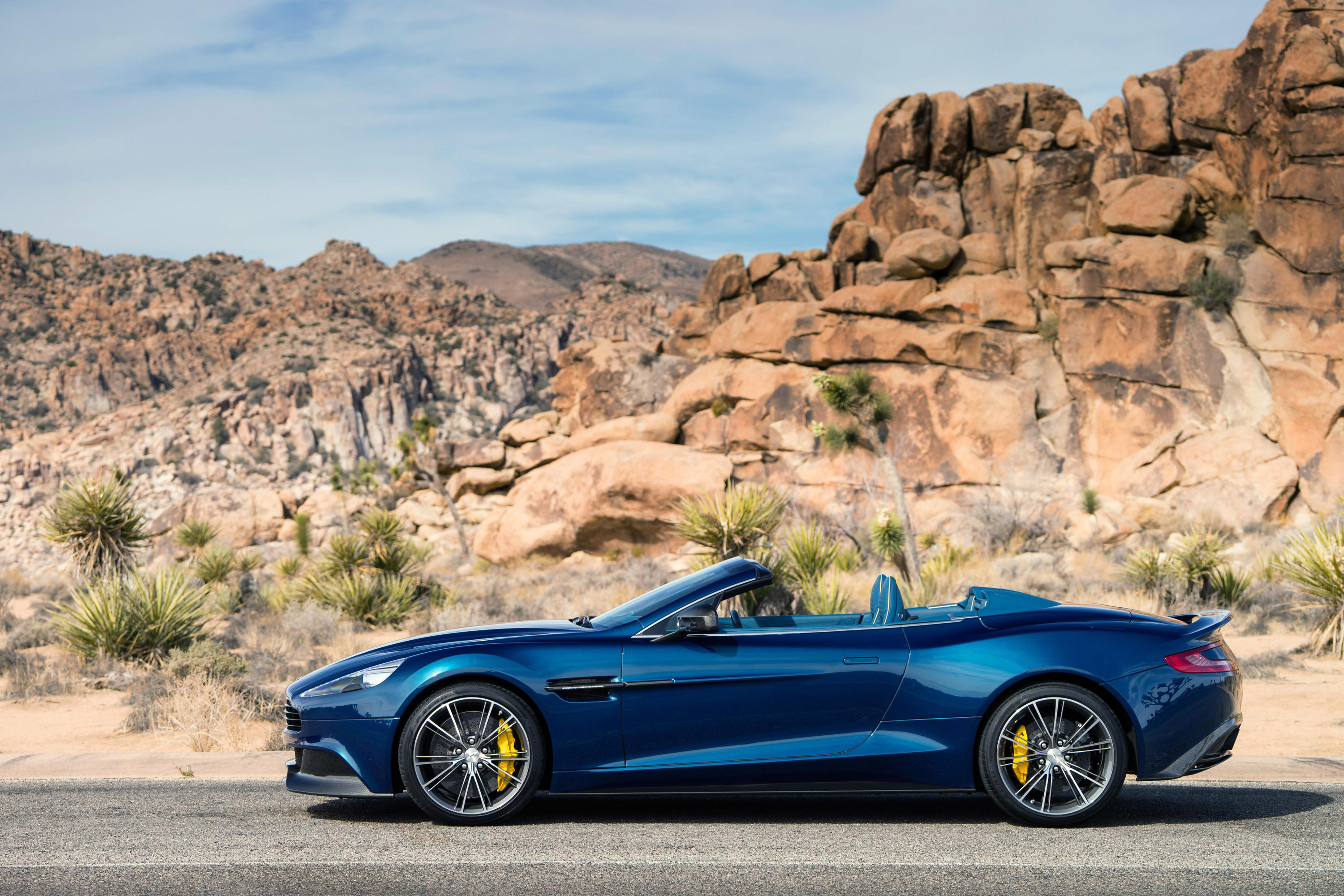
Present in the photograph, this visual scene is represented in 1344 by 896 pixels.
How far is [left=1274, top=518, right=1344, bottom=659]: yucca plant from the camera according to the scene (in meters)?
12.3

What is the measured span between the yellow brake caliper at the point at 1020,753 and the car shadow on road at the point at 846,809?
425 millimetres

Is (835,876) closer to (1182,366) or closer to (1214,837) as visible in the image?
(1214,837)

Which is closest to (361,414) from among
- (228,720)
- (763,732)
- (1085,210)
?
(1085,210)

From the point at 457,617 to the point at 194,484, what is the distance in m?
53.7

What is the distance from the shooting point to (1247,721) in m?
9.33

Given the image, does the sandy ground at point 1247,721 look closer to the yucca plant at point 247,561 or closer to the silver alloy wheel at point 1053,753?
the silver alloy wheel at point 1053,753

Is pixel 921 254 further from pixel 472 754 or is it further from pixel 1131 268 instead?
pixel 472 754

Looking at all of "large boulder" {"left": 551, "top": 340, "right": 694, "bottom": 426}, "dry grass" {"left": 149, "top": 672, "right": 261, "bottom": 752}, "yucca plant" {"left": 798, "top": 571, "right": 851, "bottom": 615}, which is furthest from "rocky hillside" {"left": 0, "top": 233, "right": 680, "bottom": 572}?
"dry grass" {"left": 149, "top": 672, "right": 261, "bottom": 752}

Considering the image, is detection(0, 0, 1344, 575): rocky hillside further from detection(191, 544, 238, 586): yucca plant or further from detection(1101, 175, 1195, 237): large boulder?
detection(191, 544, 238, 586): yucca plant

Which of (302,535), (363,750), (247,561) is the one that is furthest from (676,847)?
(302,535)

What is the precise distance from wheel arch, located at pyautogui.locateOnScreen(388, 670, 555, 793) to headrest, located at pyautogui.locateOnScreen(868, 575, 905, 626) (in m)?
1.82

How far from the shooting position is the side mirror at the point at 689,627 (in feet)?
17.7

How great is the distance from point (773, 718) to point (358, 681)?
2.14m

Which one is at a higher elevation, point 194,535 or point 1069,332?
point 1069,332
